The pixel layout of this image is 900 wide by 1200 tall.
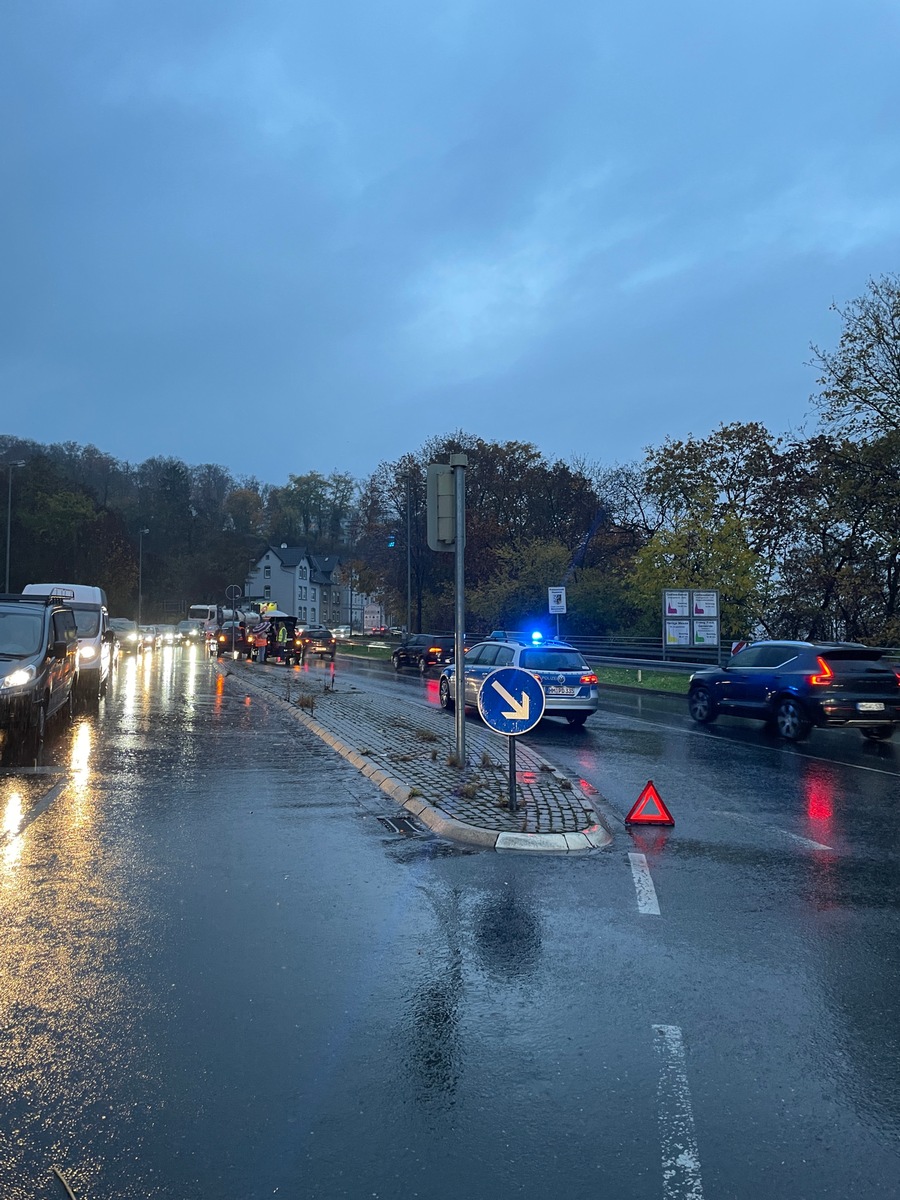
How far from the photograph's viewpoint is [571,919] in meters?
6.13

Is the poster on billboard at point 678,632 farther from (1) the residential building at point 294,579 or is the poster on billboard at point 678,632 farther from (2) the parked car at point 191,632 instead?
(1) the residential building at point 294,579

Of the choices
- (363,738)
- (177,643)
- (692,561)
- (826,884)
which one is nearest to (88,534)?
(177,643)

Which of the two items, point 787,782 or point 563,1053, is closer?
point 563,1053

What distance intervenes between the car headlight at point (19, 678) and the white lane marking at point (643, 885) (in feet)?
26.6

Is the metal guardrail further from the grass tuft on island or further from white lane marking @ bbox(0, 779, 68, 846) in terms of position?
white lane marking @ bbox(0, 779, 68, 846)

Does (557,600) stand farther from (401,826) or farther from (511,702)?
(401,826)

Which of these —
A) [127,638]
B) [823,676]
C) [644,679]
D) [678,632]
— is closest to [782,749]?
[823,676]

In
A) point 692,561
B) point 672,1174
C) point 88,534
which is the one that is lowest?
point 672,1174

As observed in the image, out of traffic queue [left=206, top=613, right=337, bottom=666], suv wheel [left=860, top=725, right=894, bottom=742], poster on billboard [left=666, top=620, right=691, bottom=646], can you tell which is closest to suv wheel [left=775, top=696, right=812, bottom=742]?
suv wheel [left=860, top=725, right=894, bottom=742]

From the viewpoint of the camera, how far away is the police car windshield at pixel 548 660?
59.9 ft

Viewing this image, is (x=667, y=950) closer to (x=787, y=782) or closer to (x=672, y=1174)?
(x=672, y=1174)

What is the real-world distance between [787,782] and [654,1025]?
27.2ft

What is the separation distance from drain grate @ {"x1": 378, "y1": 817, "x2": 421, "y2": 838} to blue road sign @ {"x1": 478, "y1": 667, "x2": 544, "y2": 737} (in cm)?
118

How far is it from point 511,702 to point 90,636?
16820 mm
